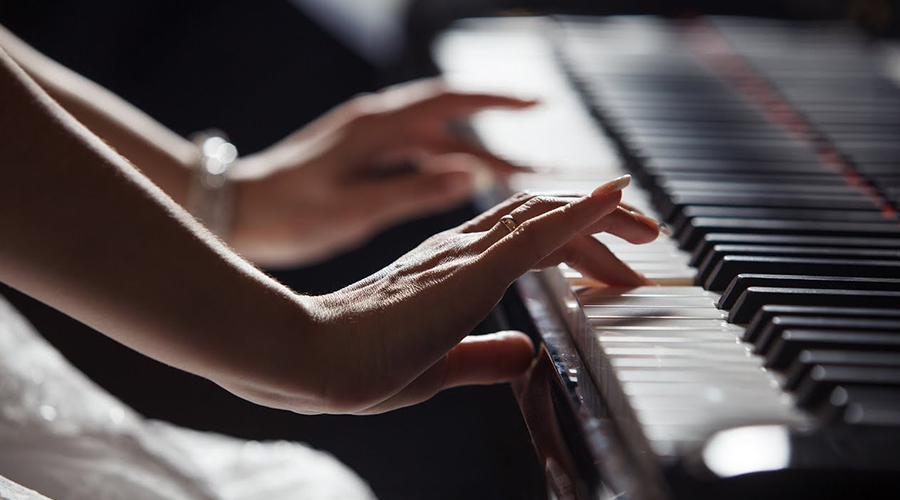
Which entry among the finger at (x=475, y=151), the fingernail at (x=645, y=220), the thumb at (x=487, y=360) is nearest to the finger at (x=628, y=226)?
the fingernail at (x=645, y=220)

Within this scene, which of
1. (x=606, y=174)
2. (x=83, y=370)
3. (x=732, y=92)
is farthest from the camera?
(x=83, y=370)

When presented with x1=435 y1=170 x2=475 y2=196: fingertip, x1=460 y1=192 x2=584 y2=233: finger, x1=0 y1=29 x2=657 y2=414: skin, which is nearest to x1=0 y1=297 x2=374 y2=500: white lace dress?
x1=0 y1=29 x2=657 y2=414: skin

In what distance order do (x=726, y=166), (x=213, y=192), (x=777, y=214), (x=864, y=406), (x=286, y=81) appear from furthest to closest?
(x=286, y=81), (x=213, y=192), (x=726, y=166), (x=777, y=214), (x=864, y=406)

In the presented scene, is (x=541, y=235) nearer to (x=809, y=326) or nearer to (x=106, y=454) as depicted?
(x=809, y=326)

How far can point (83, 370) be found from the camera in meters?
1.69

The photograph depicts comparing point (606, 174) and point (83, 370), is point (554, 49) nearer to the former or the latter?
point (606, 174)

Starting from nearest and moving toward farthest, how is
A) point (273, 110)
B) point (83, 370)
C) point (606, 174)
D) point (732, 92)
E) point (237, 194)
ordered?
point (606, 174)
point (732, 92)
point (237, 194)
point (83, 370)
point (273, 110)

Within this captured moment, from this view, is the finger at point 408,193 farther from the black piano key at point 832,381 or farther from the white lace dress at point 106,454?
the black piano key at point 832,381

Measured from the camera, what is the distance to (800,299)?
690 mm

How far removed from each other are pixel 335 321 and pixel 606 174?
505mm

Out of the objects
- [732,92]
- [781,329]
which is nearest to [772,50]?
[732,92]

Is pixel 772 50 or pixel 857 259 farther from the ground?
pixel 772 50

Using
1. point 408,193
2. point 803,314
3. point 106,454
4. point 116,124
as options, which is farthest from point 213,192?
point 803,314

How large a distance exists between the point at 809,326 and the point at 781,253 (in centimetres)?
15
